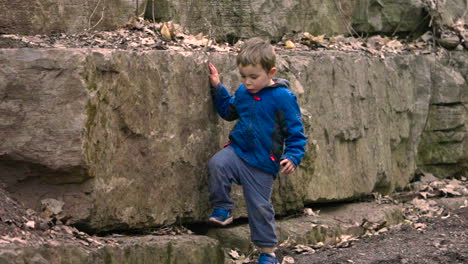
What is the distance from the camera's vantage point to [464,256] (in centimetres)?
580

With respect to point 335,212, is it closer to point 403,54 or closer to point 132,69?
point 403,54

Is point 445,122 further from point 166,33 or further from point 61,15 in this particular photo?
point 61,15

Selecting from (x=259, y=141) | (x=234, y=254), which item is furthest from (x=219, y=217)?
(x=259, y=141)

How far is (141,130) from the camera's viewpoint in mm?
5199

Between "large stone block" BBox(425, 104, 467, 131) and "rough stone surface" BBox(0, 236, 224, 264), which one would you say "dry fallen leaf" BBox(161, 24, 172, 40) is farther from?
"large stone block" BBox(425, 104, 467, 131)

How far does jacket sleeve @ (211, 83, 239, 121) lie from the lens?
561cm

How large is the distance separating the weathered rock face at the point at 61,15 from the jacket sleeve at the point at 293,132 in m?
1.49

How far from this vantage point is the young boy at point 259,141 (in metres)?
5.30

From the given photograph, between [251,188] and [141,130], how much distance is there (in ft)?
2.75

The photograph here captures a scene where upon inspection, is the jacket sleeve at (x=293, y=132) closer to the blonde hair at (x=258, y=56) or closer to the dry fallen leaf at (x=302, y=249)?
the blonde hair at (x=258, y=56)

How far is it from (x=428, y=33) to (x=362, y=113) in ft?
6.89

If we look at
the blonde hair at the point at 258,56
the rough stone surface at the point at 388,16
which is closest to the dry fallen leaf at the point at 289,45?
the rough stone surface at the point at 388,16

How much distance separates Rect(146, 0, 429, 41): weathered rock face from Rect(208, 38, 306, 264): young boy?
4.68ft

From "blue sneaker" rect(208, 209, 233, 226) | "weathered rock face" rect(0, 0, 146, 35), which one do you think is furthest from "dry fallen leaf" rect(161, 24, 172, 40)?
"blue sneaker" rect(208, 209, 233, 226)
